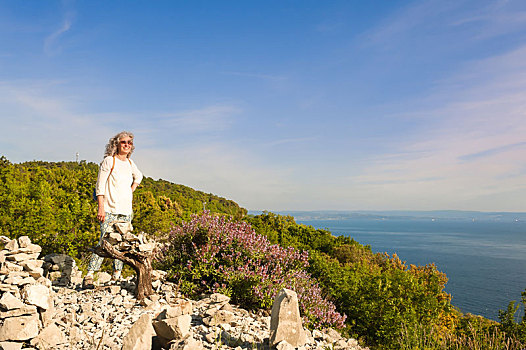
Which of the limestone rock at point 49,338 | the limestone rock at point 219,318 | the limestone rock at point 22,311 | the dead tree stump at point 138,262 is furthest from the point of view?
the dead tree stump at point 138,262

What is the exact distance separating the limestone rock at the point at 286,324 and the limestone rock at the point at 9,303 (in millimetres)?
2707

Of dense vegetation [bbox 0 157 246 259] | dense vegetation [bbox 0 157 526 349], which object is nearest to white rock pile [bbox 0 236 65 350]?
dense vegetation [bbox 0 157 526 349]

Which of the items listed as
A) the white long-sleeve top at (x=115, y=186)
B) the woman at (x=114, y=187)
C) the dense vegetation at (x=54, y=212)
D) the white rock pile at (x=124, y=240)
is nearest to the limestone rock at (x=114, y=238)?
the white rock pile at (x=124, y=240)

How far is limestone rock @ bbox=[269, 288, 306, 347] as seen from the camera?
11.1 feet

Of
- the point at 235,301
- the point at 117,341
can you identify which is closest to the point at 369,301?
the point at 235,301

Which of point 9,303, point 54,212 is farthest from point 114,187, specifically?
point 54,212

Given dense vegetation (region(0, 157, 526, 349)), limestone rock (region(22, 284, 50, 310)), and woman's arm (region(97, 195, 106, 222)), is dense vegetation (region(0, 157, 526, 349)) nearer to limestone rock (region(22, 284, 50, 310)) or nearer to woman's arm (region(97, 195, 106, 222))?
woman's arm (region(97, 195, 106, 222))

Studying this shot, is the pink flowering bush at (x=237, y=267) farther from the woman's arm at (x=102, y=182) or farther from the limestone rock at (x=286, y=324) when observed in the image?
the woman's arm at (x=102, y=182)

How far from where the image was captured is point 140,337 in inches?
121

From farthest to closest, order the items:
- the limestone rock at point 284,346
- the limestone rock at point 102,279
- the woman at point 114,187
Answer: the limestone rock at point 102,279
the woman at point 114,187
the limestone rock at point 284,346

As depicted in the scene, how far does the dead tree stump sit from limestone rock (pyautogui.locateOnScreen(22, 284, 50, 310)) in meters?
1.12

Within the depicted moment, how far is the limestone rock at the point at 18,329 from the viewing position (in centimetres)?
320

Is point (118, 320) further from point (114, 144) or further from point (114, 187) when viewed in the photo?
point (114, 144)

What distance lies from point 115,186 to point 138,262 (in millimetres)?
1291
